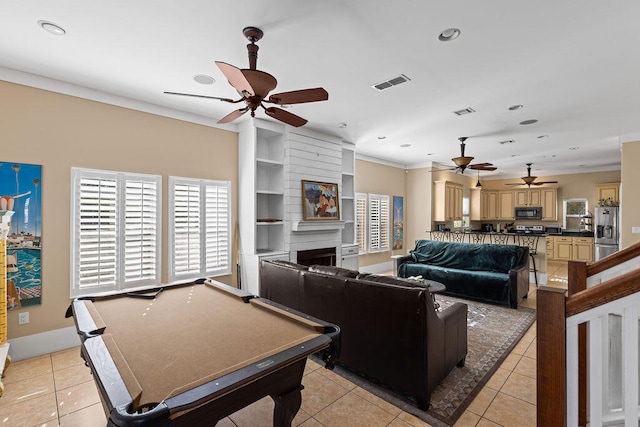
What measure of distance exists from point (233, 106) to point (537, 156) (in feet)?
24.9

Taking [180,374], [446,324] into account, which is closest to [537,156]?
[446,324]

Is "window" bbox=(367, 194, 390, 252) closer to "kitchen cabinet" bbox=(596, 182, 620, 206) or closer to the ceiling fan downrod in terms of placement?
the ceiling fan downrod

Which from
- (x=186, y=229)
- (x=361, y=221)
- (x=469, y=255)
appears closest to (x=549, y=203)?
(x=469, y=255)

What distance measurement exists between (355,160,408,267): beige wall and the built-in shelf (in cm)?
188

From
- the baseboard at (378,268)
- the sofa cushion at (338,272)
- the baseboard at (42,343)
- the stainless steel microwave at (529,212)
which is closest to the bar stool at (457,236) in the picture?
the baseboard at (378,268)

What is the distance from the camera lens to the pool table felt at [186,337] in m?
1.34

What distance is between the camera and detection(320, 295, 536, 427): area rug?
2.41 m

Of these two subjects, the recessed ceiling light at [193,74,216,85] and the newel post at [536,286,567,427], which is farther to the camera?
the recessed ceiling light at [193,74,216,85]

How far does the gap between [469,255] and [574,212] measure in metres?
6.60

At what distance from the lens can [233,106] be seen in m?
4.27

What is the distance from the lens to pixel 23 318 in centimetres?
329

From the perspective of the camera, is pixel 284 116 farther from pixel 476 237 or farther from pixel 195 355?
pixel 476 237

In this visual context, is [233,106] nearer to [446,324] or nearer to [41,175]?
[41,175]

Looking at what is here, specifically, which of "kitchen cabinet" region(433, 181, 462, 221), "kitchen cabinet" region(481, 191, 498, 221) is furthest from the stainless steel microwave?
"kitchen cabinet" region(433, 181, 462, 221)
